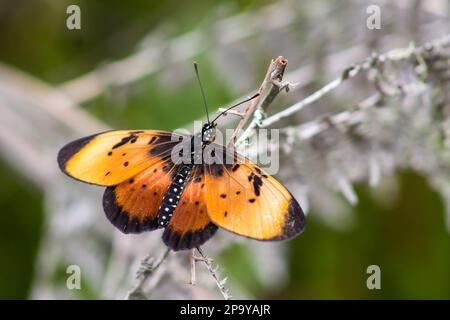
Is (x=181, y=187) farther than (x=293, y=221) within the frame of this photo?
Yes

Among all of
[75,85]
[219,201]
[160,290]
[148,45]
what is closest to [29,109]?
[75,85]

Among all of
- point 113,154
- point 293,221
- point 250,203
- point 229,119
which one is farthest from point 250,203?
A: point 229,119

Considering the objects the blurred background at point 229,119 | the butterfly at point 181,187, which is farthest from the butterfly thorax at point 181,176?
the blurred background at point 229,119

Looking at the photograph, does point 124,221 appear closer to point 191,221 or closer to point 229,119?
point 191,221

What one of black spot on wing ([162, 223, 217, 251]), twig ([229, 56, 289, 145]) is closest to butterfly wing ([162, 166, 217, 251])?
black spot on wing ([162, 223, 217, 251])

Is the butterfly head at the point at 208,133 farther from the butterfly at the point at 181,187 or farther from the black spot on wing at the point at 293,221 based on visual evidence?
the black spot on wing at the point at 293,221

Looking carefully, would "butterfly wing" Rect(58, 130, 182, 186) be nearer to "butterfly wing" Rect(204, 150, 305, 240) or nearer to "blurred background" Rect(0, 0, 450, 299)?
"butterfly wing" Rect(204, 150, 305, 240)
